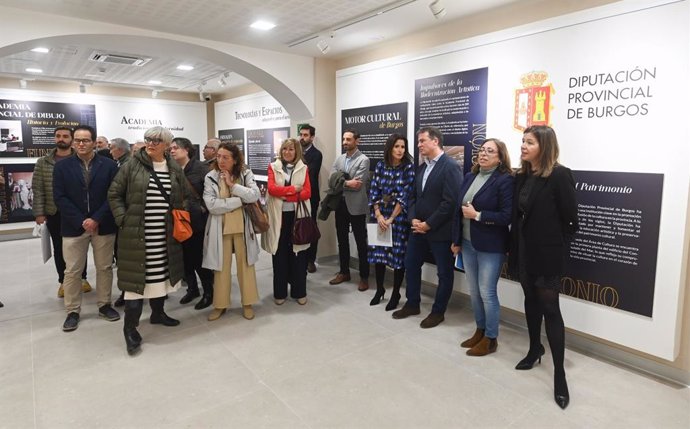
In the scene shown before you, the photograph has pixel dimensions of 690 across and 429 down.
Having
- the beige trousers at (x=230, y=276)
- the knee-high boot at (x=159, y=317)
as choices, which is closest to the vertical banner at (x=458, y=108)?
the beige trousers at (x=230, y=276)

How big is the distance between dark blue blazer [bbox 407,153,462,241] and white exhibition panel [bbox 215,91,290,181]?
181 inches

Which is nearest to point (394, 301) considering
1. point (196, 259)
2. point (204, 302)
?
point (204, 302)

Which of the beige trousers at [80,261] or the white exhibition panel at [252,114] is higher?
the white exhibition panel at [252,114]

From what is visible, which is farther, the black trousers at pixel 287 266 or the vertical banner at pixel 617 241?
the black trousers at pixel 287 266

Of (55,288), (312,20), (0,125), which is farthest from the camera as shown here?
(0,125)

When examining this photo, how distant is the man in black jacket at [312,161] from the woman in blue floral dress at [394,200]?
142 cm

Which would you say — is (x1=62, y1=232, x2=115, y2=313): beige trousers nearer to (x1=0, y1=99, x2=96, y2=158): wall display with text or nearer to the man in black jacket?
the man in black jacket

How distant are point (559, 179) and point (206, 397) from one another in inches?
99.2

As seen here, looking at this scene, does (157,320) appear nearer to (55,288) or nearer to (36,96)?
(55,288)

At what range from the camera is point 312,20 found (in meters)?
4.16

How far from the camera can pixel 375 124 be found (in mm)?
5094

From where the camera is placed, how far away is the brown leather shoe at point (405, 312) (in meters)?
3.96

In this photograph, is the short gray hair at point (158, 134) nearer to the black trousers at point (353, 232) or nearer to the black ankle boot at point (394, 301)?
the black trousers at point (353, 232)

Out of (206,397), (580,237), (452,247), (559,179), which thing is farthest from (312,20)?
(206,397)
